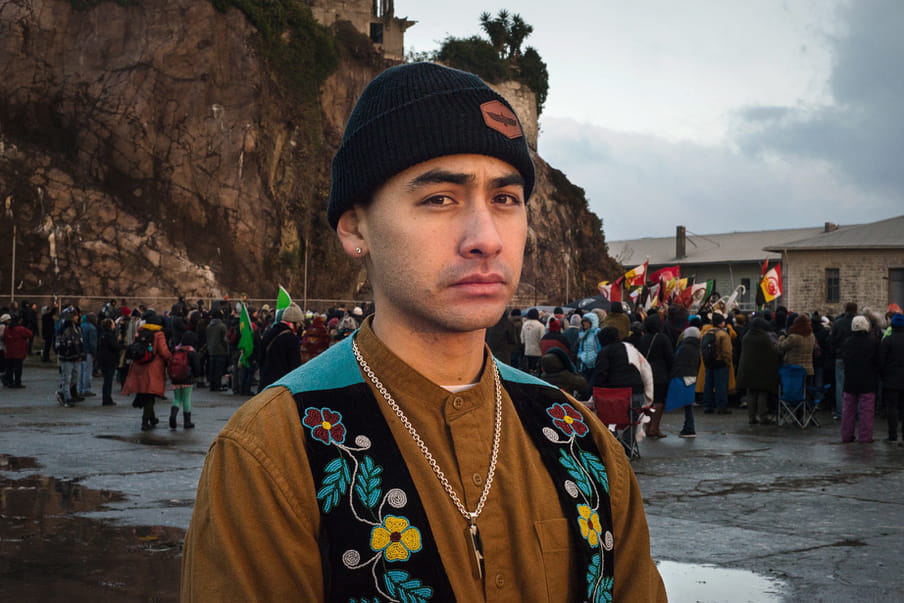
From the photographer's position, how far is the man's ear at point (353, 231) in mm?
2188

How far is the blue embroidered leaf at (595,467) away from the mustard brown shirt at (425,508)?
0.04 meters

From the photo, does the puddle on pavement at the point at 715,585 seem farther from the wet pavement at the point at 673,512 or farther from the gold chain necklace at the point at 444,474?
the gold chain necklace at the point at 444,474

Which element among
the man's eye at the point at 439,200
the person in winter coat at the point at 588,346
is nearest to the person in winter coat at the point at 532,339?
the person in winter coat at the point at 588,346

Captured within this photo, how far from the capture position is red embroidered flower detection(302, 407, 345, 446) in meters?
1.92

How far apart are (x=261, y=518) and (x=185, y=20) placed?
47640 millimetres

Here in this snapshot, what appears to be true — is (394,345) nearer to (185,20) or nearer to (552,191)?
(185,20)

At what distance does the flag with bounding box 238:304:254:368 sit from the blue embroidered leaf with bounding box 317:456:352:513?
20.2m

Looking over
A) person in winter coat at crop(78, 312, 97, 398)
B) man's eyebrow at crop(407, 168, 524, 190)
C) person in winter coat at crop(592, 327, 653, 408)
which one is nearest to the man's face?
man's eyebrow at crop(407, 168, 524, 190)

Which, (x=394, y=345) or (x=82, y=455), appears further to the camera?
(x=82, y=455)

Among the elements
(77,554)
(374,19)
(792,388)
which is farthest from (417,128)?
(374,19)

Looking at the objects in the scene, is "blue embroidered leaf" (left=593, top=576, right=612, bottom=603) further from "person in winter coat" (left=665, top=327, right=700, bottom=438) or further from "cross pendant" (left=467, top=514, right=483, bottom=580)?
"person in winter coat" (left=665, top=327, right=700, bottom=438)

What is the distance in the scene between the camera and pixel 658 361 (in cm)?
1548

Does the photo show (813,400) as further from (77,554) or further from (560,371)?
(77,554)

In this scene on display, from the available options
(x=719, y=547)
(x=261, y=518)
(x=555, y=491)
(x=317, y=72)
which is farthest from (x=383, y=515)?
(x=317, y=72)
